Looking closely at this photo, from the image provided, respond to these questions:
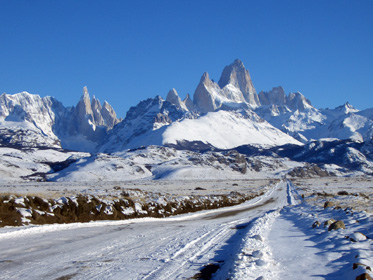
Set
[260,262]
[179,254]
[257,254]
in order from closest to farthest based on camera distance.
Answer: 1. [260,262]
2. [257,254]
3. [179,254]

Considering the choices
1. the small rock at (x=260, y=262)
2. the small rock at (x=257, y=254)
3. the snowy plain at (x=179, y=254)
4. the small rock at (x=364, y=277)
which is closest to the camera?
the small rock at (x=364, y=277)

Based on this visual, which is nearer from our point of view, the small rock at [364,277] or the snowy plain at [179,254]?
the small rock at [364,277]

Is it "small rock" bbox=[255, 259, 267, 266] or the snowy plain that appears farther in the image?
"small rock" bbox=[255, 259, 267, 266]

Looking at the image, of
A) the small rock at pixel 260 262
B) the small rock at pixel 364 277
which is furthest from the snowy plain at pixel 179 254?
the small rock at pixel 364 277

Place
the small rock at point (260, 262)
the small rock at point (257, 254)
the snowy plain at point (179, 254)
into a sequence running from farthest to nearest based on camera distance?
1. the small rock at point (257, 254)
2. the small rock at point (260, 262)
3. the snowy plain at point (179, 254)

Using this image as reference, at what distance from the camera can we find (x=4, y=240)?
41.7 feet

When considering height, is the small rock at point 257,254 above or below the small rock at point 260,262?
above

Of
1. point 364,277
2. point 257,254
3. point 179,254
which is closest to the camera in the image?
point 364,277

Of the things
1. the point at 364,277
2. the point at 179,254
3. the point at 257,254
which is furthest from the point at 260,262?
the point at 364,277

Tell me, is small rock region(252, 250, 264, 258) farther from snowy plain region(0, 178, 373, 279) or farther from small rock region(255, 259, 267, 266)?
small rock region(255, 259, 267, 266)

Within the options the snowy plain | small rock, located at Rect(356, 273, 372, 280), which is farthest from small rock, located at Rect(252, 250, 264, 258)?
small rock, located at Rect(356, 273, 372, 280)

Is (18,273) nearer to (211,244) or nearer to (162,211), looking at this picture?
(211,244)

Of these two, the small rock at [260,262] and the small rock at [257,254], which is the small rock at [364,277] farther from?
the small rock at [257,254]

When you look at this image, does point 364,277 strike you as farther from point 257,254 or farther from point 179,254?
point 179,254
